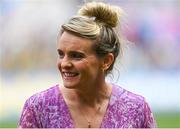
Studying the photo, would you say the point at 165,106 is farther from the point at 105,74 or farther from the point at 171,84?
the point at 105,74

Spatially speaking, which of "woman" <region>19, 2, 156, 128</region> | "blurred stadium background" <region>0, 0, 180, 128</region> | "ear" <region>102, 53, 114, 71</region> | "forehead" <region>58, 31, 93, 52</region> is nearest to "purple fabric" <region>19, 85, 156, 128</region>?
"woman" <region>19, 2, 156, 128</region>

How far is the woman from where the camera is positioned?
107 inches

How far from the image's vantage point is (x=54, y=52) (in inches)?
348

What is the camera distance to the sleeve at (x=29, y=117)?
A: 8.93ft

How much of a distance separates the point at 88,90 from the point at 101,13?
371 millimetres

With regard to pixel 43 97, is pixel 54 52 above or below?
below

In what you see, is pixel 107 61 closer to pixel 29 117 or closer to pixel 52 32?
pixel 29 117

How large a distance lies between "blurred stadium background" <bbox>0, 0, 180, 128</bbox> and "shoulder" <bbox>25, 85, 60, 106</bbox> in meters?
5.82

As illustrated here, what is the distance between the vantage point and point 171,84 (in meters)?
9.02

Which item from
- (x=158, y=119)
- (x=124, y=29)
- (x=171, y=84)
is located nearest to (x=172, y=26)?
(x=171, y=84)

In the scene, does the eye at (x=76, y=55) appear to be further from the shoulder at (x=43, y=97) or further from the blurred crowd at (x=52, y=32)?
the blurred crowd at (x=52, y=32)

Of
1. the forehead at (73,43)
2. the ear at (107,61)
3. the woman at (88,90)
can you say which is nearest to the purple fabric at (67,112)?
the woman at (88,90)

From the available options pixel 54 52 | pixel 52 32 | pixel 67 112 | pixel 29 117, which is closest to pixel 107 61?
pixel 67 112

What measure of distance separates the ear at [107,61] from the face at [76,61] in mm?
86
